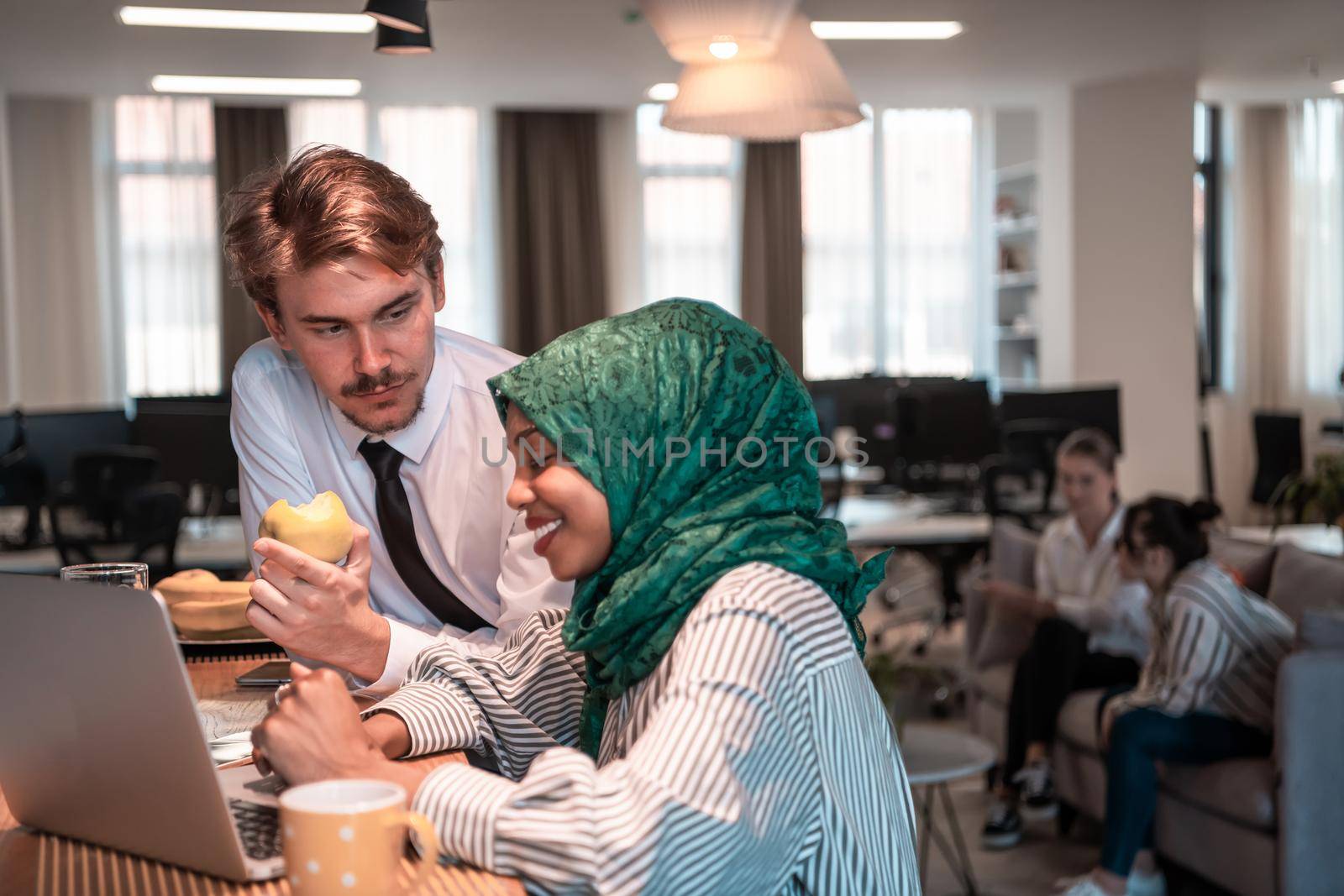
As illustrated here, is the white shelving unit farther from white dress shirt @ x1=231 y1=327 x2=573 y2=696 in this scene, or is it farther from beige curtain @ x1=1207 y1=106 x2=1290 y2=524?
white dress shirt @ x1=231 y1=327 x2=573 y2=696

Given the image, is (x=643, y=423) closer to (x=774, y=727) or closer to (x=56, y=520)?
(x=774, y=727)

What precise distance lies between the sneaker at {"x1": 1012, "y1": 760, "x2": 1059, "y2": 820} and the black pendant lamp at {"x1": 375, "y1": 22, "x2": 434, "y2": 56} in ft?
9.35

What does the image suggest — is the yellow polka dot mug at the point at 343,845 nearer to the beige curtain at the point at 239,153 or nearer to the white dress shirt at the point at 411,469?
the white dress shirt at the point at 411,469

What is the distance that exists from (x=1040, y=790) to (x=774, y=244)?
21.0ft

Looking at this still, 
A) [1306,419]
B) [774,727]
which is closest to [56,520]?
[774,727]

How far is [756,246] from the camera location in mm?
9828

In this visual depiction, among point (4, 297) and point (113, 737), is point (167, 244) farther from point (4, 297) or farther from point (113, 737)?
point (113, 737)

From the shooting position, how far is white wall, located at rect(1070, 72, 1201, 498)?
7941 millimetres

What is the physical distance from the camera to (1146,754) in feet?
11.1

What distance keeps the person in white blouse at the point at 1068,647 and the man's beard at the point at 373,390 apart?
8.76 ft

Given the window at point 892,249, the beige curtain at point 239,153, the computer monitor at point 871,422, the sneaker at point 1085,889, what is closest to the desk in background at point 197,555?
the computer monitor at point 871,422

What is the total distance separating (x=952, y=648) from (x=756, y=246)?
4316 mm

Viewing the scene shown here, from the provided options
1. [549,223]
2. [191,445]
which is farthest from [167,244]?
[191,445]

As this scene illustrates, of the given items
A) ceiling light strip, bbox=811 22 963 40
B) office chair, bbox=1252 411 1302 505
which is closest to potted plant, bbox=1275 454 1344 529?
ceiling light strip, bbox=811 22 963 40
